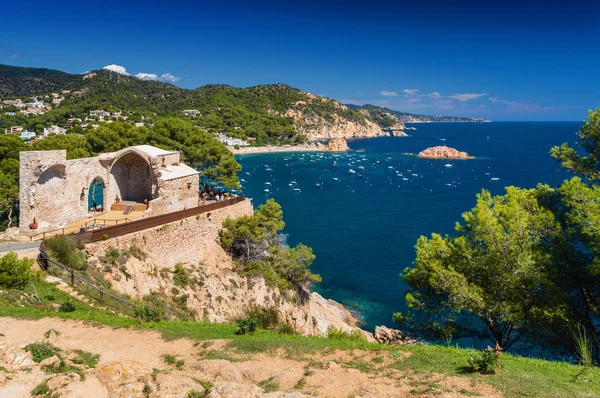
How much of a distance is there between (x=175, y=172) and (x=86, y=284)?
10.2 meters

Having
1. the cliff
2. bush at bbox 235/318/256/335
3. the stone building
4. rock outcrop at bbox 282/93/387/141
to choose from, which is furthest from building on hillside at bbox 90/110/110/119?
bush at bbox 235/318/256/335

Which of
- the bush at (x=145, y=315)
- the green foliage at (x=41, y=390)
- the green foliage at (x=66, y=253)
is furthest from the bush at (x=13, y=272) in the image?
the green foliage at (x=41, y=390)

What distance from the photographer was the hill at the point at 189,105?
114625mm

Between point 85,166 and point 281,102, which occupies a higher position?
point 281,102

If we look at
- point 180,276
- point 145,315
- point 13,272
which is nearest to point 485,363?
point 145,315

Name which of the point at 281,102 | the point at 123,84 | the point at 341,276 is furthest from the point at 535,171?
the point at 123,84

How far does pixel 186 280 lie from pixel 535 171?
90.7m

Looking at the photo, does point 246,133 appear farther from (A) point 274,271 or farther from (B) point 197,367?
(B) point 197,367

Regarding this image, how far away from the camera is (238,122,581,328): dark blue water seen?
3206cm

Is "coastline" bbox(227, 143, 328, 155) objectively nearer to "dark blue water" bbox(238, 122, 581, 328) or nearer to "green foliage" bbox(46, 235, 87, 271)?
"dark blue water" bbox(238, 122, 581, 328)

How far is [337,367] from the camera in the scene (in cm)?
870

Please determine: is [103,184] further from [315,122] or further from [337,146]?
[315,122]

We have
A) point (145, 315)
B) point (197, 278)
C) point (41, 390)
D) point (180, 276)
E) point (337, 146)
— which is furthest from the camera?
point (337, 146)

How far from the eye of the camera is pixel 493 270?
13367 millimetres
